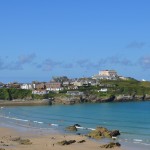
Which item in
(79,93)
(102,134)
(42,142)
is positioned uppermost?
(79,93)

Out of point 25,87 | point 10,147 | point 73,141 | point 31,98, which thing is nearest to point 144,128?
point 73,141

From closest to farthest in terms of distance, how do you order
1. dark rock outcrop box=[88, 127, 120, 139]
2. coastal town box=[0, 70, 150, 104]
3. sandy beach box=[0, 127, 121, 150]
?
1. sandy beach box=[0, 127, 121, 150]
2. dark rock outcrop box=[88, 127, 120, 139]
3. coastal town box=[0, 70, 150, 104]

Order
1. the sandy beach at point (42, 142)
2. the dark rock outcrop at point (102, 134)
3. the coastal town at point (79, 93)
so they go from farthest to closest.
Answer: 1. the coastal town at point (79, 93)
2. the dark rock outcrop at point (102, 134)
3. the sandy beach at point (42, 142)

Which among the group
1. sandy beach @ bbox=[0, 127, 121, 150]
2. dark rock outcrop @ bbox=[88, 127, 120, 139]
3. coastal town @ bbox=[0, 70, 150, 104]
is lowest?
sandy beach @ bbox=[0, 127, 121, 150]

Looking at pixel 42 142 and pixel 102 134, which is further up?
pixel 102 134

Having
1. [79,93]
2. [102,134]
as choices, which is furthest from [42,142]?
[79,93]

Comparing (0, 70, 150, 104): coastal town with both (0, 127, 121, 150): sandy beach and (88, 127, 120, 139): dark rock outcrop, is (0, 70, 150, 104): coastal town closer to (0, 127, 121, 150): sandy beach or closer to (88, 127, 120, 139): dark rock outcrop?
(0, 127, 121, 150): sandy beach

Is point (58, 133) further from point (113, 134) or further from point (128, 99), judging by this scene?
point (128, 99)

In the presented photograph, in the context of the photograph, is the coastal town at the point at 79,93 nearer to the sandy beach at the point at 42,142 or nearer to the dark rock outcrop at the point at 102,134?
the sandy beach at the point at 42,142

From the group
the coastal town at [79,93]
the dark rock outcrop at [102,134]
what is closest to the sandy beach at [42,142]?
the dark rock outcrop at [102,134]

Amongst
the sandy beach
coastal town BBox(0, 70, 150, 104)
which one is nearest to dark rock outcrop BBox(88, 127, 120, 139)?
the sandy beach

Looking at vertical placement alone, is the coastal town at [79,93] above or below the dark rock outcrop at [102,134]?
above

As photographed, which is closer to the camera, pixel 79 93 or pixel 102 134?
pixel 102 134

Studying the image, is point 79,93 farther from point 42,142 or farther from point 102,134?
point 42,142
